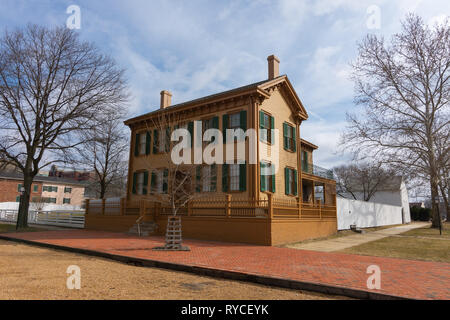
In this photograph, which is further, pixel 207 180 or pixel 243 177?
pixel 207 180

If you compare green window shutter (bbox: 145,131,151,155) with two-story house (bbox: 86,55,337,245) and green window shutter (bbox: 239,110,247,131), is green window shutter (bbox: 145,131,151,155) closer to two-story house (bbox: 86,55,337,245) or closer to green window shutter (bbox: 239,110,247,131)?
two-story house (bbox: 86,55,337,245)

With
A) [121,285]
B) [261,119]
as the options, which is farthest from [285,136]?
[121,285]

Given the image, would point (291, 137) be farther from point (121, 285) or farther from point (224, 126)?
point (121, 285)

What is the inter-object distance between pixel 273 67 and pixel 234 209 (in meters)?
9.81

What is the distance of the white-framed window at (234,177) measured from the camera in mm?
14594

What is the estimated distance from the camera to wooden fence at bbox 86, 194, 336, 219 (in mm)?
11922

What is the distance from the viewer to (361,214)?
21.7m

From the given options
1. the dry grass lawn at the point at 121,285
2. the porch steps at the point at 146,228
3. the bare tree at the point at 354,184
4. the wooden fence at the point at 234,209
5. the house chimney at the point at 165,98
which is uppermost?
the house chimney at the point at 165,98

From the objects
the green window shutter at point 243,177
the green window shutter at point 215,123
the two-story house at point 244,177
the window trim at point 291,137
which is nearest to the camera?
the two-story house at point 244,177

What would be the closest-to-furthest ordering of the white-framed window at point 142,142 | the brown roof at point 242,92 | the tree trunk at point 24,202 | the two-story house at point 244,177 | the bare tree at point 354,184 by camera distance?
the two-story house at point 244,177 → the brown roof at point 242,92 → the tree trunk at point 24,202 → the white-framed window at point 142,142 → the bare tree at point 354,184

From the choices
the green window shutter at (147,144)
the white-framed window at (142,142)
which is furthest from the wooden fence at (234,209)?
the white-framed window at (142,142)

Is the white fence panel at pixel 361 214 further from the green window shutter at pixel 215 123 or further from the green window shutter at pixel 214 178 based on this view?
the green window shutter at pixel 215 123

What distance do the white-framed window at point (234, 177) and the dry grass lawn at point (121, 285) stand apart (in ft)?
25.5

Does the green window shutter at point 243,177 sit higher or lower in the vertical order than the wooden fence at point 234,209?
higher
